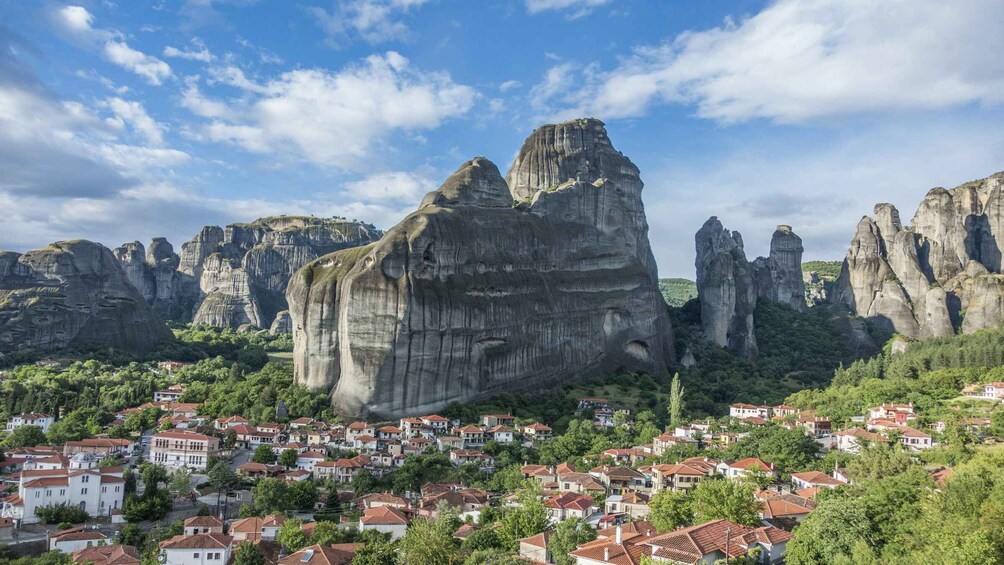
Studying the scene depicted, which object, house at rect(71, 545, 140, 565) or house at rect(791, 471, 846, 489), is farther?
house at rect(791, 471, 846, 489)

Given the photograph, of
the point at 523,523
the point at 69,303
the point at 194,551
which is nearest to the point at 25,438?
the point at 194,551

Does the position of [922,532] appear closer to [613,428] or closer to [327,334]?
[613,428]

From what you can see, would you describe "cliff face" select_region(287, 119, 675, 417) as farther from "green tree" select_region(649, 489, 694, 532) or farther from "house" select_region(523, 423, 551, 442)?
"green tree" select_region(649, 489, 694, 532)

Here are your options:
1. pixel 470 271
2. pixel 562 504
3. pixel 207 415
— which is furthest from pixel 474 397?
pixel 562 504

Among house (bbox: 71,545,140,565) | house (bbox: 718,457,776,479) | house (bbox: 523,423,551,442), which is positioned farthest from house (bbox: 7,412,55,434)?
house (bbox: 718,457,776,479)

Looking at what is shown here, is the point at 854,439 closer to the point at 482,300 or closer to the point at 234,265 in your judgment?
the point at 482,300

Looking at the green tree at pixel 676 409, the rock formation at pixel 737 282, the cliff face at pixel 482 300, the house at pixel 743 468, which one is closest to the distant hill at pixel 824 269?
the rock formation at pixel 737 282
